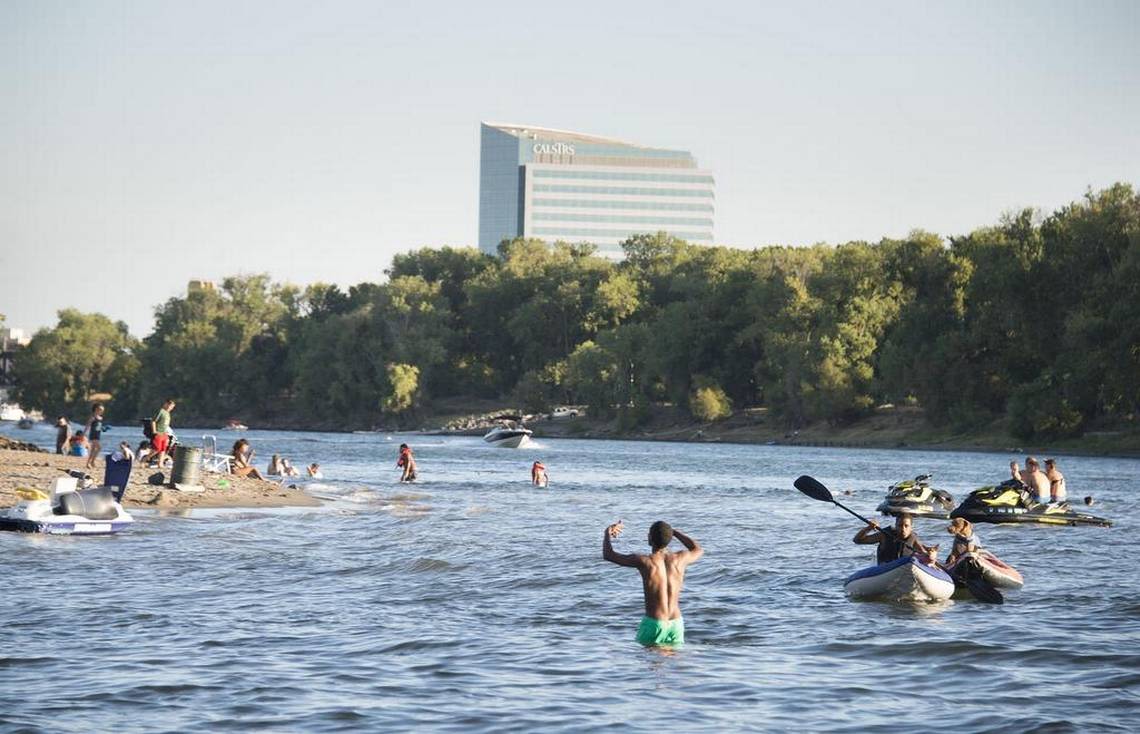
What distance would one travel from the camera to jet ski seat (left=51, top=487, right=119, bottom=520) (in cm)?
3020

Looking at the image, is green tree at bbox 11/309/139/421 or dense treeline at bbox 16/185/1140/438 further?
green tree at bbox 11/309/139/421

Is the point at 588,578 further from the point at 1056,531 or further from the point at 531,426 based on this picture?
the point at 531,426

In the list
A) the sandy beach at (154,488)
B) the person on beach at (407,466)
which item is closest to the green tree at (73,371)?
the person on beach at (407,466)

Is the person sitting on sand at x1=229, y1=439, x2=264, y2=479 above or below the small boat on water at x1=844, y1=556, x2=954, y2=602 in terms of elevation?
above

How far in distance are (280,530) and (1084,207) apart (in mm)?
77568

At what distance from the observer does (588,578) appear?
26797mm

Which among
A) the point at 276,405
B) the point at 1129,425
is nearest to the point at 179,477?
the point at 1129,425

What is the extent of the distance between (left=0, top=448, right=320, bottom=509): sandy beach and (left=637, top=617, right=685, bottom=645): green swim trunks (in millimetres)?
19775

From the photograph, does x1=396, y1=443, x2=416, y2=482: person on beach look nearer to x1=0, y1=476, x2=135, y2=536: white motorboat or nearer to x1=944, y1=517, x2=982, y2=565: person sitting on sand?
x1=0, y1=476, x2=135, y2=536: white motorboat

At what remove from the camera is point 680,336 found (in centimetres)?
13300

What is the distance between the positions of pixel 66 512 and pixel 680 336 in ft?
343

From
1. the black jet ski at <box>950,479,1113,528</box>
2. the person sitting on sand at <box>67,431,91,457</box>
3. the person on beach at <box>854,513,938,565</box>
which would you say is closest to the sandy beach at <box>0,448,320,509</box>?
the person sitting on sand at <box>67,431,91,457</box>

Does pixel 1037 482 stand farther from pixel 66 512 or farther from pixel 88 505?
pixel 66 512

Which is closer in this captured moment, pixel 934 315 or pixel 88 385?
pixel 934 315
